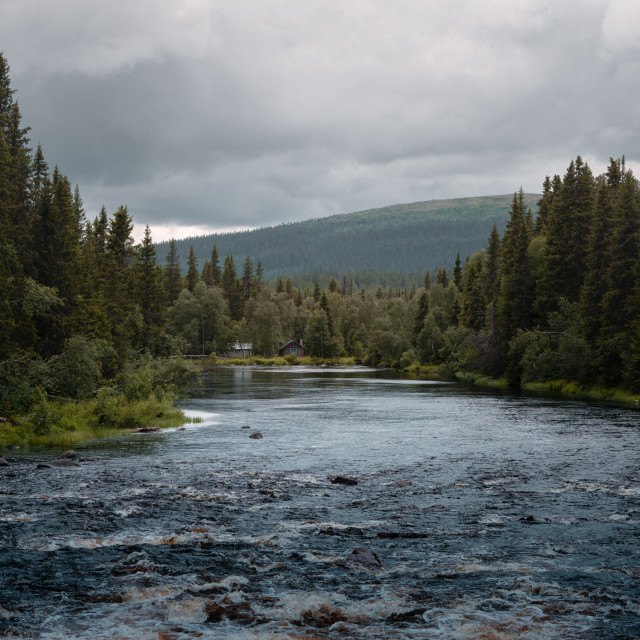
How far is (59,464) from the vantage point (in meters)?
22.2

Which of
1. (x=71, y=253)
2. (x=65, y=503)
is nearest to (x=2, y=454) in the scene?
(x=65, y=503)

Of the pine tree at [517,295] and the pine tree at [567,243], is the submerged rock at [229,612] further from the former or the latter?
the pine tree at [517,295]

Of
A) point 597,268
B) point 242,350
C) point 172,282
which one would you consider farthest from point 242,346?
point 597,268

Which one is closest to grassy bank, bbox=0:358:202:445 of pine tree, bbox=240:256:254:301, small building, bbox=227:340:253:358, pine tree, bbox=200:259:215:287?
small building, bbox=227:340:253:358

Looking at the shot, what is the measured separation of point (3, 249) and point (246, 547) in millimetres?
24422

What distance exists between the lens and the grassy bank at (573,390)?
161 feet

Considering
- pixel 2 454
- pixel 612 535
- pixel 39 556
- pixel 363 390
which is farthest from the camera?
pixel 363 390

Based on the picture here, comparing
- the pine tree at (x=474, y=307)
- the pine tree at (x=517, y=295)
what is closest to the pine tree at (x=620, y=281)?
the pine tree at (x=517, y=295)

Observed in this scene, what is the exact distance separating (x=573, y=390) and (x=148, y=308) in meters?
41.1

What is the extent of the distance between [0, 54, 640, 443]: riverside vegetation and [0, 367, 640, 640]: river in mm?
6740

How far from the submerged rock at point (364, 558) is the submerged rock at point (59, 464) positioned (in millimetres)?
13003

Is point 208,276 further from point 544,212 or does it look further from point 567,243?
point 567,243

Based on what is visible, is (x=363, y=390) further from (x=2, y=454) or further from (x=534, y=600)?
(x=534, y=600)

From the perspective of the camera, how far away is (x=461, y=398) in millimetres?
51875
